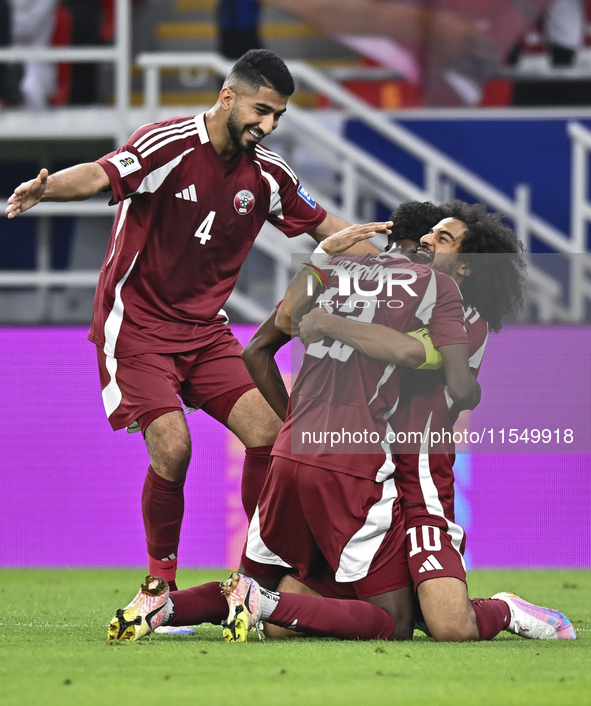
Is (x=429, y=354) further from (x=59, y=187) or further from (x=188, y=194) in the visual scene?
(x=59, y=187)

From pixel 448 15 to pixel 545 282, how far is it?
10.1 ft

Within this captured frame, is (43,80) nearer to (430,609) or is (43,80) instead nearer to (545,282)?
(545,282)

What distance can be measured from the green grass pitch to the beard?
175 centimetres

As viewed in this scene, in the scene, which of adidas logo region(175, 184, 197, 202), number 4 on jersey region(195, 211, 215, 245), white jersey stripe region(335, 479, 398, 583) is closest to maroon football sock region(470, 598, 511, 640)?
white jersey stripe region(335, 479, 398, 583)

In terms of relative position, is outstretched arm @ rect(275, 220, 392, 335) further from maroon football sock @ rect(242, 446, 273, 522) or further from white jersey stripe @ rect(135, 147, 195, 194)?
white jersey stripe @ rect(135, 147, 195, 194)

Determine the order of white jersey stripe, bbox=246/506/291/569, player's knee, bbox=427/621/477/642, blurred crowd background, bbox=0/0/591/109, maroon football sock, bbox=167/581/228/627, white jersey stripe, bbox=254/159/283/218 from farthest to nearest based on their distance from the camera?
blurred crowd background, bbox=0/0/591/109
white jersey stripe, bbox=254/159/283/218
white jersey stripe, bbox=246/506/291/569
player's knee, bbox=427/621/477/642
maroon football sock, bbox=167/581/228/627

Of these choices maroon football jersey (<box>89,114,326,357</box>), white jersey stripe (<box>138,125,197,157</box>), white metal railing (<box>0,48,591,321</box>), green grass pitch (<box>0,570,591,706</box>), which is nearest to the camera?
green grass pitch (<box>0,570,591,706</box>)

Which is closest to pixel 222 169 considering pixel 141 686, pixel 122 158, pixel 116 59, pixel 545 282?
pixel 122 158

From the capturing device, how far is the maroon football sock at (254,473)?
4.44m

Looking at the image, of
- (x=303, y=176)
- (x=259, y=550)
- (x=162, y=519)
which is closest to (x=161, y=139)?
(x=162, y=519)

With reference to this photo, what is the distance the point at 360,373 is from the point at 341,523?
0.50 meters

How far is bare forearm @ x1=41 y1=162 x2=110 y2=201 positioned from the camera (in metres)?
3.88

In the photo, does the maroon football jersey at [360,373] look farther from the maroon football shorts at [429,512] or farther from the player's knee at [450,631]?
the player's knee at [450,631]

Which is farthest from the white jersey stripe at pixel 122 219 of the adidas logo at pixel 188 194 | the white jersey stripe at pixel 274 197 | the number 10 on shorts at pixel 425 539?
the number 10 on shorts at pixel 425 539
